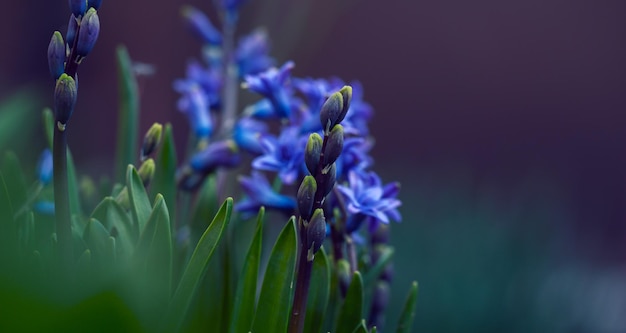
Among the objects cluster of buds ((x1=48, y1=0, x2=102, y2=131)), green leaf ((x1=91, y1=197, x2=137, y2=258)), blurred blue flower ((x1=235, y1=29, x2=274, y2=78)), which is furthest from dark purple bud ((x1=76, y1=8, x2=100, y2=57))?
blurred blue flower ((x1=235, y1=29, x2=274, y2=78))

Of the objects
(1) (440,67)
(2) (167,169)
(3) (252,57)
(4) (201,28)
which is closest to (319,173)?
(2) (167,169)

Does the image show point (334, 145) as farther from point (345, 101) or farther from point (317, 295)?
point (317, 295)

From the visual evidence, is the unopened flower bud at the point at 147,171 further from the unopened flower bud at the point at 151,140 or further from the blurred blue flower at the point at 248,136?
the blurred blue flower at the point at 248,136

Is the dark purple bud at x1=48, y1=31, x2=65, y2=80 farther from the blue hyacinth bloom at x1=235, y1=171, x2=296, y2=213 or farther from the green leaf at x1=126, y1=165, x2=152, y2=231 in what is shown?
the blue hyacinth bloom at x1=235, y1=171, x2=296, y2=213

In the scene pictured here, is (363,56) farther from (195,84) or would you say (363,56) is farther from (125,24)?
(195,84)

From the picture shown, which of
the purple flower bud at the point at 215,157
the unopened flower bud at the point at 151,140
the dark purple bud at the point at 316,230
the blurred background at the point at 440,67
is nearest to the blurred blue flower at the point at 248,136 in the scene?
the purple flower bud at the point at 215,157

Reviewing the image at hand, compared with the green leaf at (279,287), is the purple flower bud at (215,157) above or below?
above

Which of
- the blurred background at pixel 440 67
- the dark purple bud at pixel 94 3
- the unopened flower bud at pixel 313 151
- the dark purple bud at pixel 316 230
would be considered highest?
the blurred background at pixel 440 67
